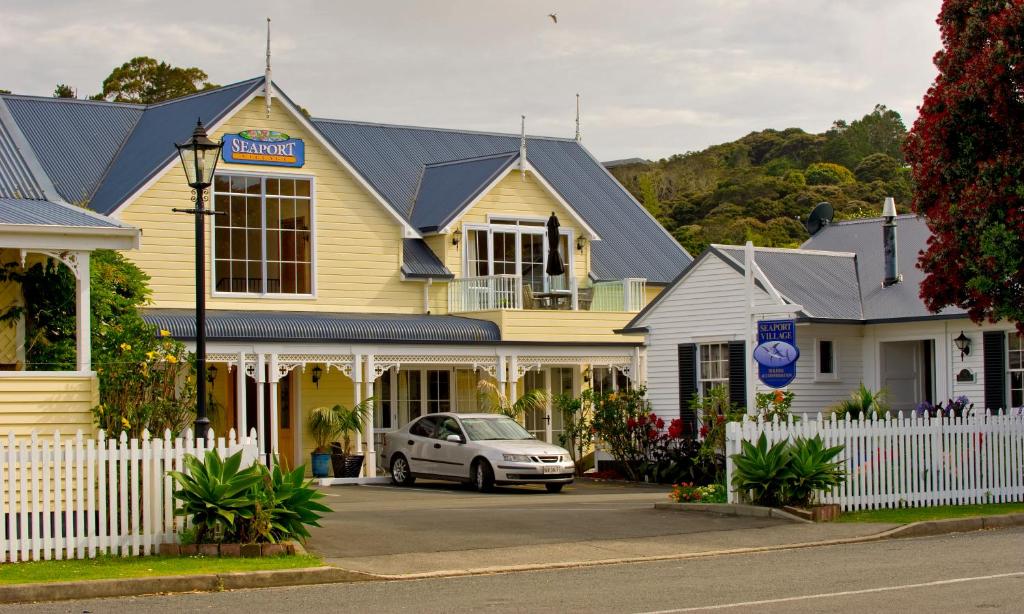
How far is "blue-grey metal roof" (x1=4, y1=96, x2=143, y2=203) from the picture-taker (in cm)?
3175

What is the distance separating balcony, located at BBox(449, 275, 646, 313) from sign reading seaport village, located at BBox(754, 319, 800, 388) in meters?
12.2

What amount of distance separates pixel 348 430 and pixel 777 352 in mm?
12375

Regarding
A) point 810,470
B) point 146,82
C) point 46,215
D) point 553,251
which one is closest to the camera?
point 46,215

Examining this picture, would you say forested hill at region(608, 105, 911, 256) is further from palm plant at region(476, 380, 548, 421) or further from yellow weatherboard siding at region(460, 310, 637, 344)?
palm plant at region(476, 380, 548, 421)

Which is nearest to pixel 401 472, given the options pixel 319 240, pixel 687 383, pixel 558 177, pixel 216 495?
pixel 319 240

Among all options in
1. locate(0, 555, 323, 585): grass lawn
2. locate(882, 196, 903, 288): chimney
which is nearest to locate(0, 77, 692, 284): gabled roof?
locate(882, 196, 903, 288): chimney

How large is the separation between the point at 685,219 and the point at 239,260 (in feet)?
153

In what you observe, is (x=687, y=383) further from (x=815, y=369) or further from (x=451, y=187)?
(x=451, y=187)

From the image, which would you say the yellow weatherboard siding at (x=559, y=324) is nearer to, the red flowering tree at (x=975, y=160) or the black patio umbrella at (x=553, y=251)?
the black patio umbrella at (x=553, y=251)

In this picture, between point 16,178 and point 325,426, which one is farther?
point 325,426

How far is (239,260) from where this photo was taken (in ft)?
103

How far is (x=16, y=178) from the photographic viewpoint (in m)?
22.3

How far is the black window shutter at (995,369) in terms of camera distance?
88.6 ft

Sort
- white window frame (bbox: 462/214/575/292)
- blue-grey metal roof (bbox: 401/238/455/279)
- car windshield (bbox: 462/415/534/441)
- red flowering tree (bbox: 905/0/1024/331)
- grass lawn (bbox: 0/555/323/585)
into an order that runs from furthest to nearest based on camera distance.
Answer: white window frame (bbox: 462/214/575/292), blue-grey metal roof (bbox: 401/238/455/279), car windshield (bbox: 462/415/534/441), red flowering tree (bbox: 905/0/1024/331), grass lawn (bbox: 0/555/323/585)
